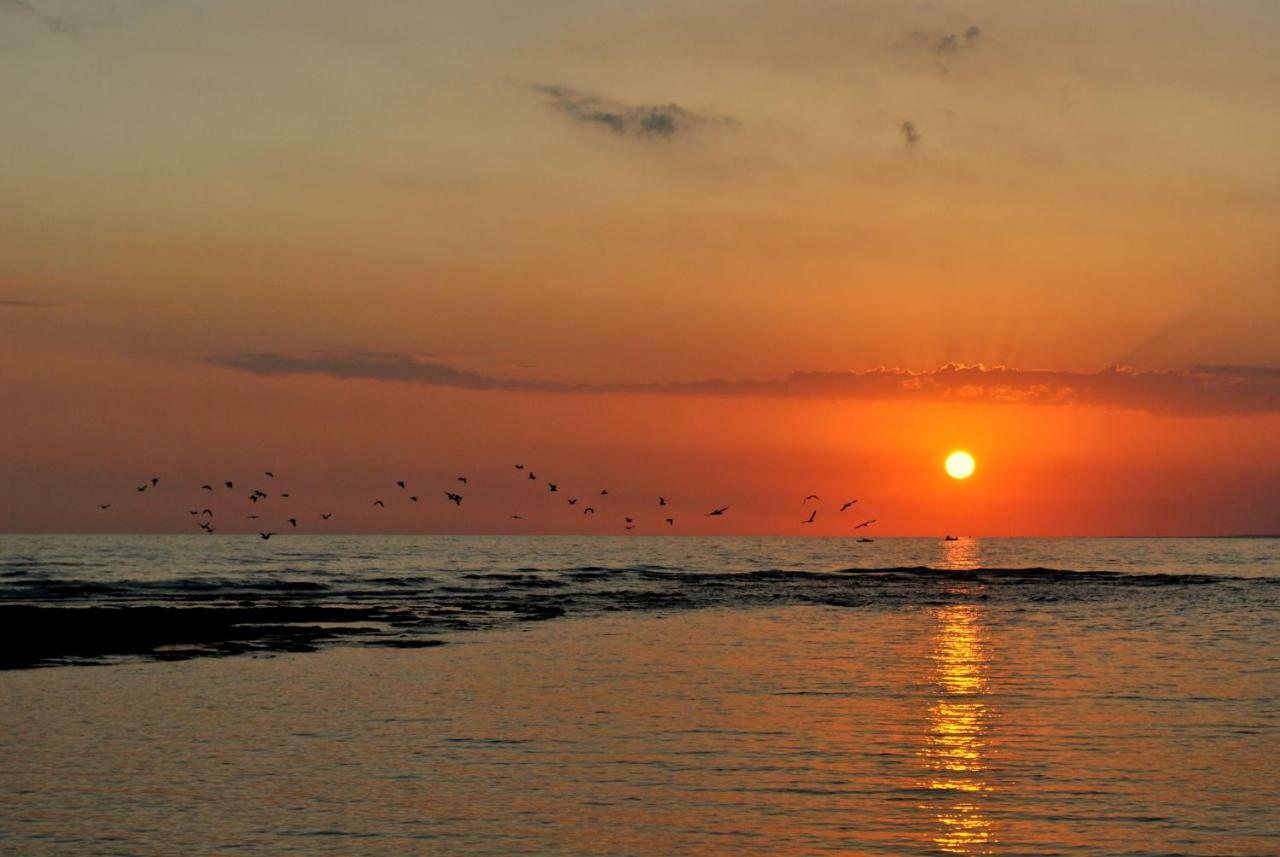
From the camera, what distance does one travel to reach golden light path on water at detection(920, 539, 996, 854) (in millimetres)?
18719

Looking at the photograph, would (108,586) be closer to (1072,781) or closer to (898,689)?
(898,689)

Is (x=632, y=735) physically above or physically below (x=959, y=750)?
below

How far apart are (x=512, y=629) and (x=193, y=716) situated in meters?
24.3

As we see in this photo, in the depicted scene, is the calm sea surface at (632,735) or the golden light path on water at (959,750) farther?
the calm sea surface at (632,735)

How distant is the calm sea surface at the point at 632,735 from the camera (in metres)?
19.0

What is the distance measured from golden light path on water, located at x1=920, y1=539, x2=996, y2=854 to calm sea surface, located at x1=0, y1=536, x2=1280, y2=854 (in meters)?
0.09

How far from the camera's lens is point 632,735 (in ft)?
88.2

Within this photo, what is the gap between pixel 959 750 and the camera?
24797mm

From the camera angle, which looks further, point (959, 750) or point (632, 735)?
point (632, 735)

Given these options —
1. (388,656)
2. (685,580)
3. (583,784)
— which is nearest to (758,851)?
(583,784)

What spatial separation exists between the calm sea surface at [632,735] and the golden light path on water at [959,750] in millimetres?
92

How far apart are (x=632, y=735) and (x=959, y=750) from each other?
660 cm

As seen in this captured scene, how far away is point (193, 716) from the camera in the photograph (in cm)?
2891

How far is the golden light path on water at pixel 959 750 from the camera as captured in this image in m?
18.7
